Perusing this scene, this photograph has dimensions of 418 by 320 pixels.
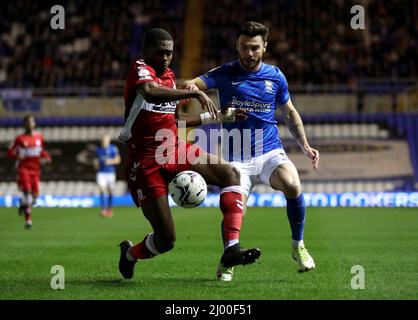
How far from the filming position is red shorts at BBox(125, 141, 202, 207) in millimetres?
7945

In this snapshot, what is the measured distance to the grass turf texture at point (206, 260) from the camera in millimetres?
7434

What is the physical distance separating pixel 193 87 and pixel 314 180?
16.7m

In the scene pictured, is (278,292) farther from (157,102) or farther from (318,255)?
(318,255)

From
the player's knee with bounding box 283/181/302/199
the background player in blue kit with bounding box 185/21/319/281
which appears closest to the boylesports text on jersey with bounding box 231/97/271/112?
the background player in blue kit with bounding box 185/21/319/281

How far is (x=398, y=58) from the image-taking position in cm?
2836

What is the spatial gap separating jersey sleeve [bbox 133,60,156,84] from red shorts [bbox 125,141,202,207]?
2.58ft

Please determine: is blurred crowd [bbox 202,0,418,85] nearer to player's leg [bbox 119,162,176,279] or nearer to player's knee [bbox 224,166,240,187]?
player's knee [bbox 224,166,240,187]

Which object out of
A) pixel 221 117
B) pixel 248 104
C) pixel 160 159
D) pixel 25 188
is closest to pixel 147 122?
pixel 160 159

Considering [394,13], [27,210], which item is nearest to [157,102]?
[27,210]

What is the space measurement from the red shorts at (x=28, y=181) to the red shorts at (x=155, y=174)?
10.5m

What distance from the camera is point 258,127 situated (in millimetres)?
8984

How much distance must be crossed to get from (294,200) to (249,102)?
1.17 m
